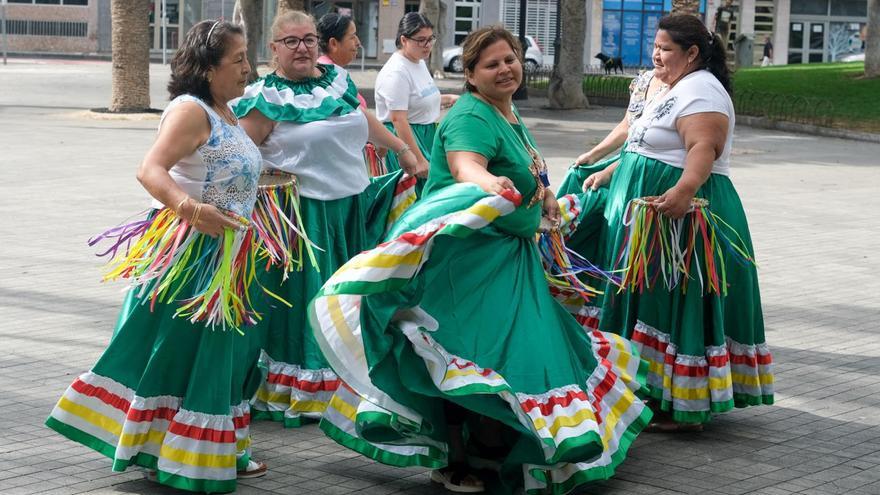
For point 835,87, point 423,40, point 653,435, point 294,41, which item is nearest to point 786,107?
point 835,87

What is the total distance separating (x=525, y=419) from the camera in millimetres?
4812

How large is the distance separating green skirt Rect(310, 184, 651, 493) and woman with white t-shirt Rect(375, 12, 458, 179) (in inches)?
123

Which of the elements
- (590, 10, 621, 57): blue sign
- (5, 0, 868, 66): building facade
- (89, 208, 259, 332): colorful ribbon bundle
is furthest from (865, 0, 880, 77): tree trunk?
(89, 208, 259, 332): colorful ribbon bundle

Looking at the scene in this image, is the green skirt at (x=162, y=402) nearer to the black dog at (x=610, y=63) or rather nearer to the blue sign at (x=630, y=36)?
the black dog at (x=610, y=63)

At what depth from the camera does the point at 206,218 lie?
16.1 feet

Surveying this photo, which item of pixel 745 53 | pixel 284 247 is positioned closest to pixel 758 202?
pixel 284 247

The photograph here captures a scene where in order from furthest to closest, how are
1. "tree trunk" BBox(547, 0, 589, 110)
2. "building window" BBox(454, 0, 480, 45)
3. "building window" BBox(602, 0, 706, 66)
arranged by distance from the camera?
"building window" BBox(454, 0, 480, 45) < "building window" BBox(602, 0, 706, 66) < "tree trunk" BBox(547, 0, 589, 110)

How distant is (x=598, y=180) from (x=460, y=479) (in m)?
2.08

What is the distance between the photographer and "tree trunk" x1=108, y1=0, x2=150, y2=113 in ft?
75.3

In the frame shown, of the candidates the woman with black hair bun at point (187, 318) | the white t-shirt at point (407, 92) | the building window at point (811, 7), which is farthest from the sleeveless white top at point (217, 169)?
the building window at point (811, 7)

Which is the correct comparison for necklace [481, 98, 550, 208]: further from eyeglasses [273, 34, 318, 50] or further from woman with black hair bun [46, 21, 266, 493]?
eyeglasses [273, 34, 318, 50]

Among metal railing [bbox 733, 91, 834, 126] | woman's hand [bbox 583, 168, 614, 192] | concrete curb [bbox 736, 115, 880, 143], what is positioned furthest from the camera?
metal railing [bbox 733, 91, 834, 126]

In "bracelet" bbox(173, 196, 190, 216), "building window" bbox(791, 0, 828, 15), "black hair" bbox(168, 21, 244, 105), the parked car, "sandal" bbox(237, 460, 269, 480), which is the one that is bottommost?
"sandal" bbox(237, 460, 269, 480)

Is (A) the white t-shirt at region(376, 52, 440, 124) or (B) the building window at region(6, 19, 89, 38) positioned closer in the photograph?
(A) the white t-shirt at region(376, 52, 440, 124)
